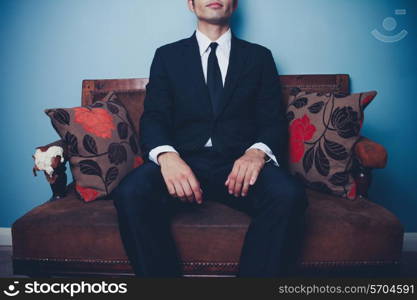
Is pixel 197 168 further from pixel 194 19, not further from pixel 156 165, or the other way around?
pixel 194 19

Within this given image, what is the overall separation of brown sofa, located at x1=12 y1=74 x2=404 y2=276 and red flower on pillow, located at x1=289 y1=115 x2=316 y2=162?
0.35 meters

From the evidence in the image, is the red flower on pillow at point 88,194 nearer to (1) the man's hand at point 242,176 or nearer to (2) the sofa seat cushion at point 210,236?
(2) the sofa seat cushion at point 210,236

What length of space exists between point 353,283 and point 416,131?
4.51ft

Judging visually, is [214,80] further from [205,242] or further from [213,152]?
[205,242]

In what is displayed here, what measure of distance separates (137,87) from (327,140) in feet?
3.94

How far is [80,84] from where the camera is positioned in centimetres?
209

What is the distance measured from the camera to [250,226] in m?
1.14

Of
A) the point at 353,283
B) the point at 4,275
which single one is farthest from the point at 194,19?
the point at 4,275

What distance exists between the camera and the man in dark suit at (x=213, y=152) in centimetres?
109

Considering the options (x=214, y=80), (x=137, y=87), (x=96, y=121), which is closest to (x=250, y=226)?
(x=214, y=80)

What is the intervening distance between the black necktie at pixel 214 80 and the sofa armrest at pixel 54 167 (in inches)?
30.1

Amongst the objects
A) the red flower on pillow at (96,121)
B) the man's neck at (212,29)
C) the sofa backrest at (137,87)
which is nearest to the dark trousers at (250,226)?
the red flower on pillow at (96,121)

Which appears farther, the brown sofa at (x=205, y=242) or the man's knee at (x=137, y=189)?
the brown sofa at (x=205, y=242)

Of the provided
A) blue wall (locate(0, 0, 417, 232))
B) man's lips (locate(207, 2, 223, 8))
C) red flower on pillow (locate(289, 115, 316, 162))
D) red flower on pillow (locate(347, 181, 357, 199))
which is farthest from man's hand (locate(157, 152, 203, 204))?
blue wall (locate(0, 0, 417, 232))
